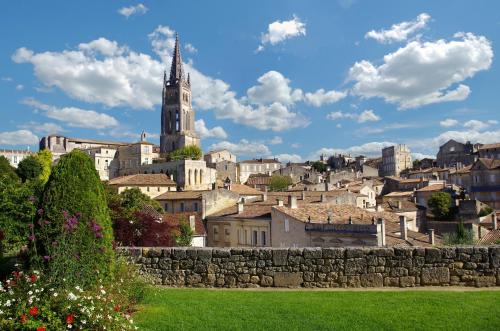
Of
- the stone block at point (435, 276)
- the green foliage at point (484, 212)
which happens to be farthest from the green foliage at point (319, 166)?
the stone block at point (435, 276)

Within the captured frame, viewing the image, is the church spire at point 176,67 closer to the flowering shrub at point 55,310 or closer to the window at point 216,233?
the window at point 216,233

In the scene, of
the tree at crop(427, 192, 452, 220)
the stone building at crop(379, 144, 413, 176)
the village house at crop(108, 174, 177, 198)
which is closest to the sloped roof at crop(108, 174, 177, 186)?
the village house at crop(108, 174, 177, 198)

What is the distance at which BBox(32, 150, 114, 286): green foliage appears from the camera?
313 inches

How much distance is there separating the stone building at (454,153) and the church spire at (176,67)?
8421 cm

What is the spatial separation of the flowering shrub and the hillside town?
615 inches

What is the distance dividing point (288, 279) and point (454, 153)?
119m

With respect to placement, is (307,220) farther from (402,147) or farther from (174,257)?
(402,147)

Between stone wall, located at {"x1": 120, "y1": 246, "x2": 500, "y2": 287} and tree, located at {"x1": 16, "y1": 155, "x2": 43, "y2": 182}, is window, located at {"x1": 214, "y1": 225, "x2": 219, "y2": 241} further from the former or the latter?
tree, located at {"x1": 16, "y1": 155, "x2": 43, "y2": 182}

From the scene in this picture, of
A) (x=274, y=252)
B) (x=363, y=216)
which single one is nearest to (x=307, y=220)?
(x=363, y=216)

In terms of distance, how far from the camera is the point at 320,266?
10.4 metres

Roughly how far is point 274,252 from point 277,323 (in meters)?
3.19

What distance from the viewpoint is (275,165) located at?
144625 mm

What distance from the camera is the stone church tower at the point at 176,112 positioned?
5472 inches

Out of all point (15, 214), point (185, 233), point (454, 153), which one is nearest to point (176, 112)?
point (454, 153)
